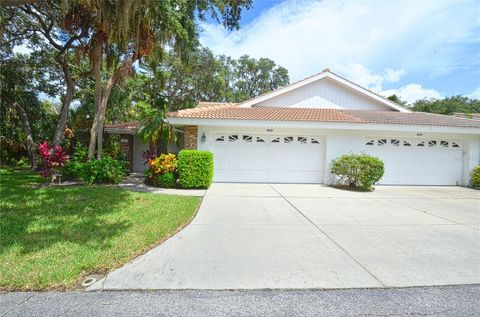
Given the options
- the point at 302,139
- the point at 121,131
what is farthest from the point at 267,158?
the point at 121,131

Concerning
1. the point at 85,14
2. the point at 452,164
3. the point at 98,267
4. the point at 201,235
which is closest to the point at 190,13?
the point at 85,14

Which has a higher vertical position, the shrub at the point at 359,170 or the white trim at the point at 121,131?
the white trim at the point at 121,131

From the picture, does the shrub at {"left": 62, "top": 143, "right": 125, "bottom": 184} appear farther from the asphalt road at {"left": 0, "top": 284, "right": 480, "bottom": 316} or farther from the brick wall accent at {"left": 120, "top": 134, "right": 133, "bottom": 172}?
the asphalt road at {"left": 0, "top": 284, "right": 480, "bottom": 316}

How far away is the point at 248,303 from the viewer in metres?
3.06

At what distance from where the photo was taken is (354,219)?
6.57m

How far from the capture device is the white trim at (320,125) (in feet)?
36.0

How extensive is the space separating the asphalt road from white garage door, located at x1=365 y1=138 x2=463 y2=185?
9.76 meters

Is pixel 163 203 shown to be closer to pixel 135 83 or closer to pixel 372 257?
pixel 372 257

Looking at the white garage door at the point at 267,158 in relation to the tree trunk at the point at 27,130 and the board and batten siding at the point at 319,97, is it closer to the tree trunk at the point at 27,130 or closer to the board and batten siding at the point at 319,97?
the board and batten siding at the point at 319,97

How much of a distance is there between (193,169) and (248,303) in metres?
7.26

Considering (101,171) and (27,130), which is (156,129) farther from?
(27,130)

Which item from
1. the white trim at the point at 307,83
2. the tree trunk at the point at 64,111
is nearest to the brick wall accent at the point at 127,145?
the tree trunk at the point at 64,111

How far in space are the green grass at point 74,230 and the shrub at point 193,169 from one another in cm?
155

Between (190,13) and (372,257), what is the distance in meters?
10.0
